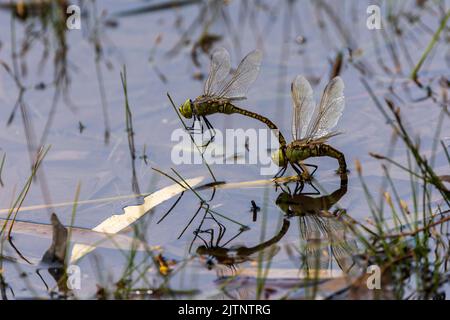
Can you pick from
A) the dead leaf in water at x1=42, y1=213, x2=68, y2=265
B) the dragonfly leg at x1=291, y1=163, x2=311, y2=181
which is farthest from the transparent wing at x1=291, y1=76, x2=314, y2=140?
the dead leaf in water at x1=42, y1=213, x2=68, y2=265

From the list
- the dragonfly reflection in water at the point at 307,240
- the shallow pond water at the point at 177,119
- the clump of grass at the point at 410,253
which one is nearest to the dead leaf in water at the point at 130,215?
the shallow pond water at the point at 177,119

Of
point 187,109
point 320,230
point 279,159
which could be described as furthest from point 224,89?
point 320,230

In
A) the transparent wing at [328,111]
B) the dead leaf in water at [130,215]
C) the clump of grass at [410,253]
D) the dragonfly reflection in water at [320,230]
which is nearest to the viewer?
the clump of grass at [410,253]

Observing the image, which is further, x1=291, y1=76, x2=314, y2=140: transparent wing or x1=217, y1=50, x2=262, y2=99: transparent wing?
x1=217, y1=50, x2=262, y2=99: transparent wing

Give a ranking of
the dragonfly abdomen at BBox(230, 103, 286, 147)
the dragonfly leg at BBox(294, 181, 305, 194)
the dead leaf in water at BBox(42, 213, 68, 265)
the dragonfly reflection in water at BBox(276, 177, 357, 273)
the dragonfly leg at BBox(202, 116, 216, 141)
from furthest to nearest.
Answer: the dragonfly leg at BBox(202, 116, 216, 141) → the dragonfly abdomen at BBox(230, 103, 286, 147) → the dragonfly leg at BBox(294, 181, 305, 194) → the dead leaf in water at BBox(42, 213, 68, 265) → the dragonfly reflection in water at BBox(276, 177, 357, 273)

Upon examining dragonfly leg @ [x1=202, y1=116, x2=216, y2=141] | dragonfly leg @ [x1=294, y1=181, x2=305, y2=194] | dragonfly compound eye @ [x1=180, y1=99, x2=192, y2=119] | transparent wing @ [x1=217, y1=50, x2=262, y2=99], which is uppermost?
transparent wing @ [x1=217, y1=50, x2=262, y2=99]

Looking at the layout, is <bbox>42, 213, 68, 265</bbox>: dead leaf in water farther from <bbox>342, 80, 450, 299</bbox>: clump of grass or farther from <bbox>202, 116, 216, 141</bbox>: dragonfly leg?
<bbox>202, 116, 216, 141</bbox>: dragonfly leg

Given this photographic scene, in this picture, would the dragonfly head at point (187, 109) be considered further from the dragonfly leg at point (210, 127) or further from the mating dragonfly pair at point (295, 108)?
the dragonfly leg at point (210, 127)
